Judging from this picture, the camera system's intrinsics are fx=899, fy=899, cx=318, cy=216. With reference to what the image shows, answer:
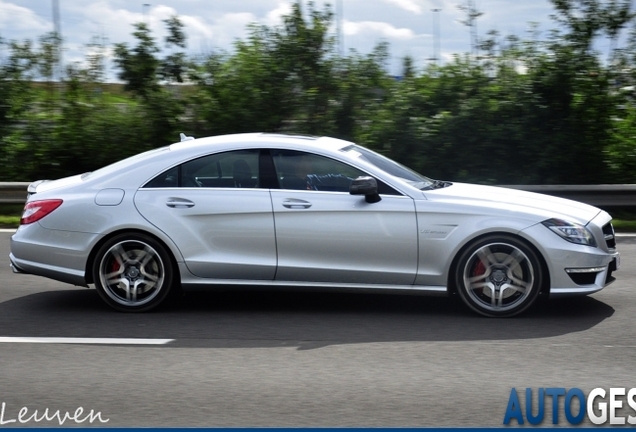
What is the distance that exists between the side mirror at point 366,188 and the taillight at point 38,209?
8.10 ft

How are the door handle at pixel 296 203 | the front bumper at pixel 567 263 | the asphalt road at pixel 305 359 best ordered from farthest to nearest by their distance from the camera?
the door handle at pixel 296 203 → the front bumper at pixel 567 263 → the asphalt road at pixel 305 359

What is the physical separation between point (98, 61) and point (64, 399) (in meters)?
11.7

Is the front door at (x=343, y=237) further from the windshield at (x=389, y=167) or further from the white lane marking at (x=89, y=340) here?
the white lane marking at (x=89, y=340)

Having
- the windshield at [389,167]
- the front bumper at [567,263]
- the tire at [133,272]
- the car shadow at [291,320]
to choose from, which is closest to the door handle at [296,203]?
the windshield at [389,167]

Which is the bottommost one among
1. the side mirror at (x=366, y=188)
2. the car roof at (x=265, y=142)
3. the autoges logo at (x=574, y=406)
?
the autoges logo at (x=574, y=406)

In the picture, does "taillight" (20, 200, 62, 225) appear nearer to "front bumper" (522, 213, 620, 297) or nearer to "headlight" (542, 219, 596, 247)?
"front bumper" (522, 213, 620, 297)

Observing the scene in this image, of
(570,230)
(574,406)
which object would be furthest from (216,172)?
(574,406)

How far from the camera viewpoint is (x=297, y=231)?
7.22 meters

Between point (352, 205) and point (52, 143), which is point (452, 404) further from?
point (52, 143)

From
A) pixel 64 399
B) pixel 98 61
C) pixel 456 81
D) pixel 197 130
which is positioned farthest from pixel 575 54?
pixel 64 399

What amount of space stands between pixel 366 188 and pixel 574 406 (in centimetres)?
262

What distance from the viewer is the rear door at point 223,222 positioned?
23.9ft

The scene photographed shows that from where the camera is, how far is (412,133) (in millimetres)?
14352

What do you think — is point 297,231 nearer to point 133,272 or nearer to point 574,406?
point 133,272
